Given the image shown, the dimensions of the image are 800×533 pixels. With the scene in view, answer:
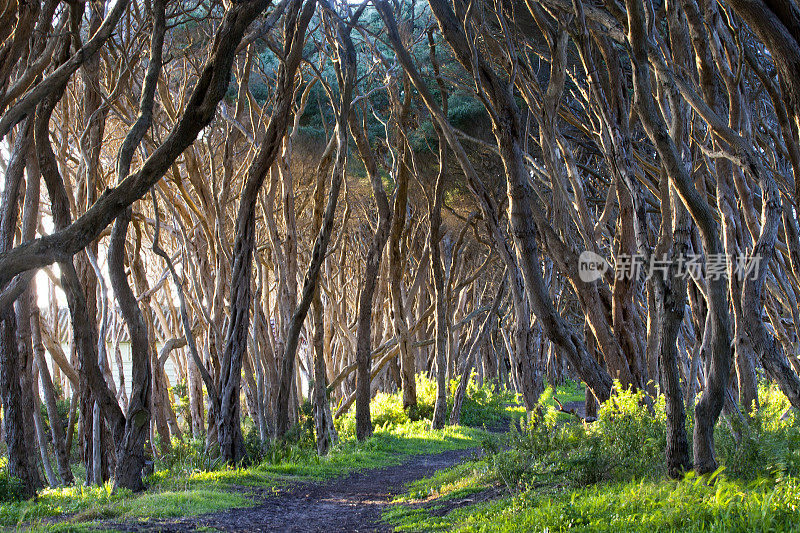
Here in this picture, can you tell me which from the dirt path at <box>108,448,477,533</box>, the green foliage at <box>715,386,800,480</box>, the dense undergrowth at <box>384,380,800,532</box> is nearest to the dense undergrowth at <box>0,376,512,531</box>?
the dirt path at <box>108,448,477,533</box>

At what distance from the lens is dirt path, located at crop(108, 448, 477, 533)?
17.7 feet

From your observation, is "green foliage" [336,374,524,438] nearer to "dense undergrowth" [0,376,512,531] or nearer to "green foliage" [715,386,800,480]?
"dense undergrowth" [0,376,512,531]

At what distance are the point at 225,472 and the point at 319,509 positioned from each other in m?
1.55

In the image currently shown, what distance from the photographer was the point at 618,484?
4.97m

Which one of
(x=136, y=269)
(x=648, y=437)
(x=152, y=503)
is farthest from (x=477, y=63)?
(x=136, y=269)

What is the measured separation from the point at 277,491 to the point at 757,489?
4846mm

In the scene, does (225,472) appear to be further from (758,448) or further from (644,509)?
(758,448)

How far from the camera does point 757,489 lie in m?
4.20

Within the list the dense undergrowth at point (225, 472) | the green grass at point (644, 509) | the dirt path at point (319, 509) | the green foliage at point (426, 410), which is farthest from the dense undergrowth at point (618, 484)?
the green foliage at point (426, 410)

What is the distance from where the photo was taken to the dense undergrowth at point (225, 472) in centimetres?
563

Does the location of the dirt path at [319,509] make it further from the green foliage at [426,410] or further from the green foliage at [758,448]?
the green foliage at [426,410]

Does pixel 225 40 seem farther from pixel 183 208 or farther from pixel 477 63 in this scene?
pixel 183 208

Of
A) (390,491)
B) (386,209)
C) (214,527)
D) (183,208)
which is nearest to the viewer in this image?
(214,527)

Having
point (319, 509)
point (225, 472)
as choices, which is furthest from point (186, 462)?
point (319, 509)
